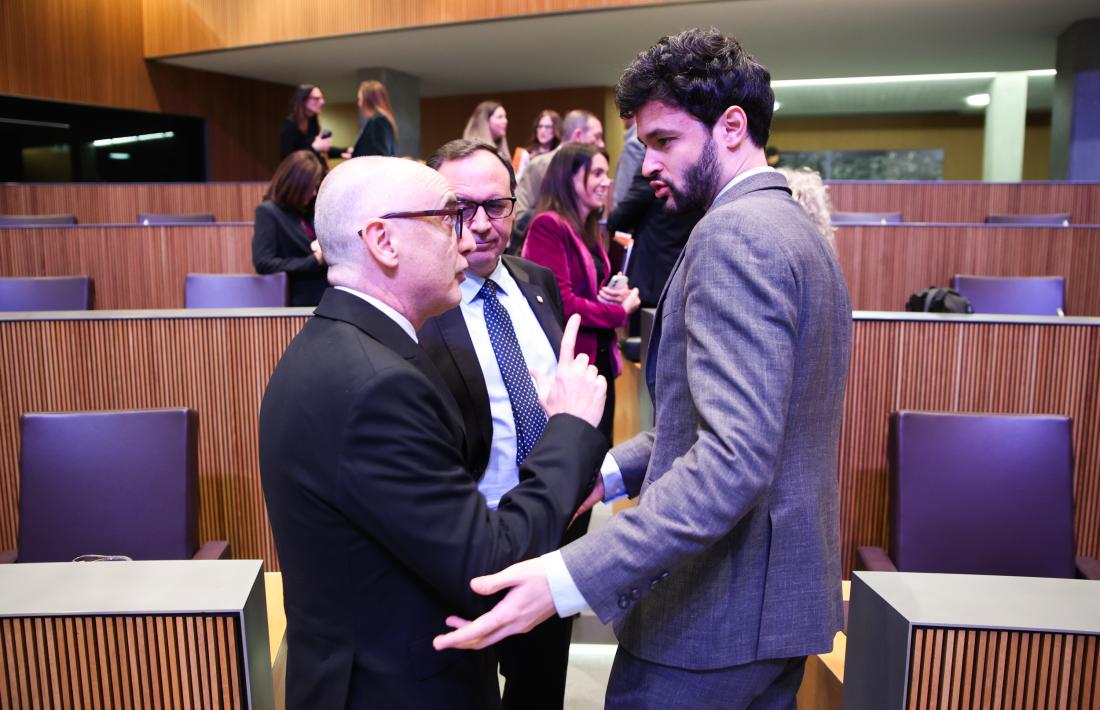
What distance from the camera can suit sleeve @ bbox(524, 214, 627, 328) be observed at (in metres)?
2.47

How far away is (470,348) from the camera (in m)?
1.55

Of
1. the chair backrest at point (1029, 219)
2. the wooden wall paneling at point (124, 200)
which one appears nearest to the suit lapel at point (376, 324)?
the chair backrest at point (1029, 219)

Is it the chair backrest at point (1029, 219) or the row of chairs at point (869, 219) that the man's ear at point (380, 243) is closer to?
the row of chairs at point (869, 219)

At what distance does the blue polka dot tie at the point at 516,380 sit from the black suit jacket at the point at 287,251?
7.36 feet

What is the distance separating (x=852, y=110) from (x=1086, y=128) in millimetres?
6634

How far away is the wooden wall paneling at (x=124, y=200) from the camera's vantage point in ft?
24.2

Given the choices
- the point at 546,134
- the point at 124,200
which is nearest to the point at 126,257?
the point at 546,134

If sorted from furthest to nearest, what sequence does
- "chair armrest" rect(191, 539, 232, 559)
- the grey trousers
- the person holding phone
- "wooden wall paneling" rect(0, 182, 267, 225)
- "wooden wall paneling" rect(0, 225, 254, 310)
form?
"wooden wall paneling" rect(0, 182, 267, 225), the person holding phone, "wooden wall paneling" rect(0, 225, 254, 310), "chair armrest" rect(191, 539, 232, 559), the grey trousers

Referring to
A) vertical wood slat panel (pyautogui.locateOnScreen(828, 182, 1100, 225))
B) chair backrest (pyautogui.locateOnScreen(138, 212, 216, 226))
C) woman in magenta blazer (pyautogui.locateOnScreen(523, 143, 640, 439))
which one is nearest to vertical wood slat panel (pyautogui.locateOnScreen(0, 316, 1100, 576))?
woman in magenta blazer (pyautogui.locateOnScreen(523, 143, 640, 439))

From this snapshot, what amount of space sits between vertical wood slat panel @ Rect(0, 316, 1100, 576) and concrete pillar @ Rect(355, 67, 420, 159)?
9199 mm

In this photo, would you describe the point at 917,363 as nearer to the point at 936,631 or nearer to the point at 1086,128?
the point at 936,631

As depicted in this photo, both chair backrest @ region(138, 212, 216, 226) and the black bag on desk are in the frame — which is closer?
the black bag on desk

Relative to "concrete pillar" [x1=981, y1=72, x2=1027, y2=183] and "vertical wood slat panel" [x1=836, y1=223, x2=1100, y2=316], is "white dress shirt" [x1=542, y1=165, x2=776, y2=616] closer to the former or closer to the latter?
"vertical wood slat panel" [x1=836, y1=223, x2=1100, y2=316]

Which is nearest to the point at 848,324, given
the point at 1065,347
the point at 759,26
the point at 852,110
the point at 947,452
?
the point at 947,452
